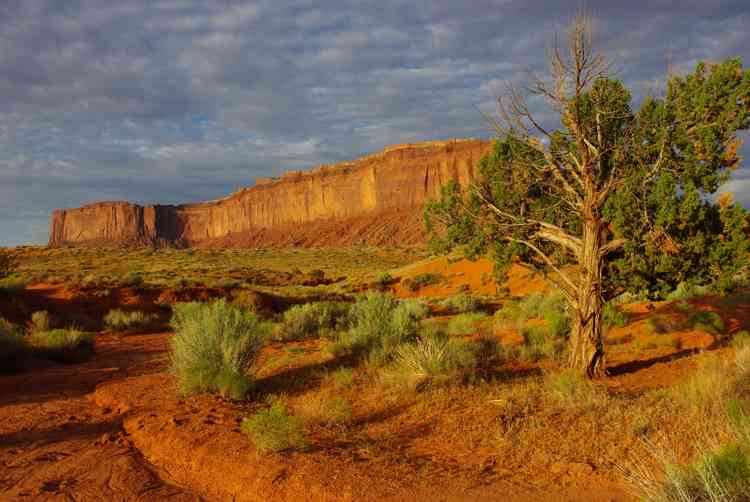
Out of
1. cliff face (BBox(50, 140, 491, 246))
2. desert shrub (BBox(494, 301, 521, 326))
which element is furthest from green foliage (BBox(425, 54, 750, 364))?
cliff face (BBox(50, 140, 491, 246))

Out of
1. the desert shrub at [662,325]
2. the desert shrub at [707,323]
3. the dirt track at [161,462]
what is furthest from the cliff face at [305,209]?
the dirt track at [161,462]

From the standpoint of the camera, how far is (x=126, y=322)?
16.3m

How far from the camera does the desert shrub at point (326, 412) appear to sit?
630 cm

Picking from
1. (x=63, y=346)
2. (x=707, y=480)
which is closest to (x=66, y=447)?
(x=707, y=480)

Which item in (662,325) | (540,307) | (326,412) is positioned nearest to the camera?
(326,412)

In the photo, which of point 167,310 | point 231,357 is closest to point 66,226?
point 167,310

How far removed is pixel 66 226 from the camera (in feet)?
522

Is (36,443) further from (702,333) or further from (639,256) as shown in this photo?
(702,333)

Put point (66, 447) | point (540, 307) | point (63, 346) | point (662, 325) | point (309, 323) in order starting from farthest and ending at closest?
1. point (540, 307)
2. point (309, 323)
3. point (662, 325)
4. point (63, 346)
5. point (66, 447)

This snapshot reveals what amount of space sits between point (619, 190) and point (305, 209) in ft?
409

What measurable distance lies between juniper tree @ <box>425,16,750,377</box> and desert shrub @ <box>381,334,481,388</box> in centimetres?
180

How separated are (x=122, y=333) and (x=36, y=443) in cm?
1061

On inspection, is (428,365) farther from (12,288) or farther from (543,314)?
(12,288)

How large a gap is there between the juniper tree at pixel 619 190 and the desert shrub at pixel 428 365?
1.80 m
